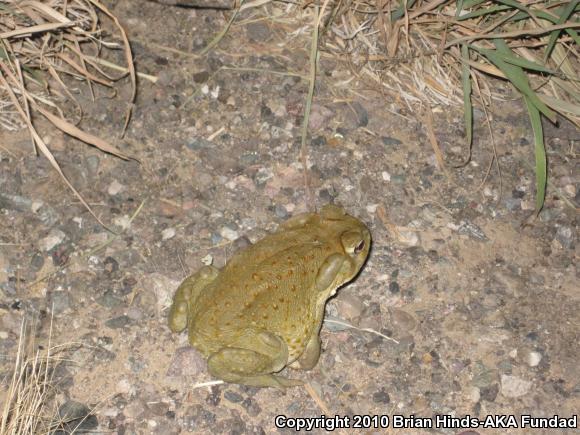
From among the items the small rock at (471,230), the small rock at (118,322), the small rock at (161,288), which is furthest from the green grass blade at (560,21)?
the small rock at (118,322)

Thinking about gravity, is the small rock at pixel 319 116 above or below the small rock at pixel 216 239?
above

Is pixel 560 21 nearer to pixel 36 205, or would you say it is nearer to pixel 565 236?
pixel 565 236

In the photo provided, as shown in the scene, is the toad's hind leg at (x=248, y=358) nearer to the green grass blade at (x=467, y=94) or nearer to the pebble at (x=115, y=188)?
the pebble at (x=115, y=188)

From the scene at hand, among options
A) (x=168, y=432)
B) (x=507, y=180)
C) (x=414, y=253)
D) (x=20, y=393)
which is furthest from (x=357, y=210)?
(x=20, y=393)

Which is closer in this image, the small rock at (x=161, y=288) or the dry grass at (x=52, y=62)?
the small rock at (x=161, y=288)

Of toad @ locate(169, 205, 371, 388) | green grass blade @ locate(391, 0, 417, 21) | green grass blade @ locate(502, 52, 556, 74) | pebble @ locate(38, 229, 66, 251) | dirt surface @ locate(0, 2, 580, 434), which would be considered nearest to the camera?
toad @ locate(169, 205, 371, 388)

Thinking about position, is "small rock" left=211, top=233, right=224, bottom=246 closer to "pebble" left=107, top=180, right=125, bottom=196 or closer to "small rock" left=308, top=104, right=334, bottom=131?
"pebble" left=107, top=180, right=125, bottom=196

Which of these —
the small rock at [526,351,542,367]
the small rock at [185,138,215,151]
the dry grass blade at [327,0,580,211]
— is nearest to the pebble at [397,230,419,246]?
the dry grass blade at [327,0,580,211]

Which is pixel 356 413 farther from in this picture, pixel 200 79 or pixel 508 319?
pixel 200 79
